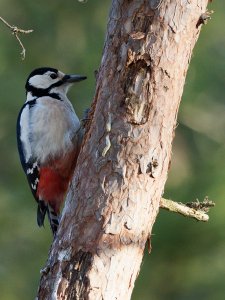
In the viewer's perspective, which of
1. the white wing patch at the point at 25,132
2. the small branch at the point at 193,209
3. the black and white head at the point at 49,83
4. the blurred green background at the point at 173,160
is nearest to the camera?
the small branch at the point at 193,209

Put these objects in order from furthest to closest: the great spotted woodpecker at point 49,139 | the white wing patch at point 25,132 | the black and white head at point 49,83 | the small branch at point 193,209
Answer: the black and white head at point 49,83 < the white wing patch at point 25,132 < the great spotted woodpecker at point 49,139 < the small branch at point 193,209

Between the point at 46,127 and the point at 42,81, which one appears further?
the point at 42,81

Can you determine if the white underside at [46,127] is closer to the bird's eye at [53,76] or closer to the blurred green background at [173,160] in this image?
the bird's eye at [53,76]

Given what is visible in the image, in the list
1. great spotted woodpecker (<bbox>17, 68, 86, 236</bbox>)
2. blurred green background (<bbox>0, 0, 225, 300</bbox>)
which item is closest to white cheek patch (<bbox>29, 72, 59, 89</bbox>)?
great spotted woodpecker (<bbox>17, 68, 86, 236</bbox>)

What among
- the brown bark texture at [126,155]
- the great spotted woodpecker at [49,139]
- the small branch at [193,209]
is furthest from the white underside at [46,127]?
the brown bark texture at [126,155]

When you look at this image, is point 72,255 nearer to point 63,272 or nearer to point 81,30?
point 63,272

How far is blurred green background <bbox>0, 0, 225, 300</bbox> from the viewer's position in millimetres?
6738

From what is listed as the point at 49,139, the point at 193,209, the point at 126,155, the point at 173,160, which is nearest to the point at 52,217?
the point at 49,139

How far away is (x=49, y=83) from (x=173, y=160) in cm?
259

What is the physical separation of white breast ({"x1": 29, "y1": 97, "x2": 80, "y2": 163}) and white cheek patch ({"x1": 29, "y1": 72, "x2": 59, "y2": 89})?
0.13m

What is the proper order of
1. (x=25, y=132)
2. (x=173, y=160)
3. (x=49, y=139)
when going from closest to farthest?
(x=49, y=139) → (x=25, y=132) → (x=173, y=160)

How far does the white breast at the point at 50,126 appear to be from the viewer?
523cm

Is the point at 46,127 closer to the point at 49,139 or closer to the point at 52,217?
the point at 49,139

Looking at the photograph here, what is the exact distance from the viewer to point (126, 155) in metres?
3.94
